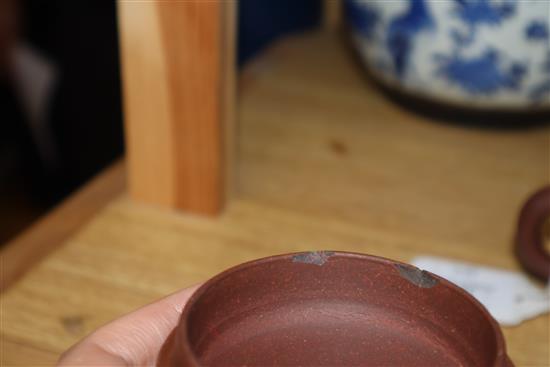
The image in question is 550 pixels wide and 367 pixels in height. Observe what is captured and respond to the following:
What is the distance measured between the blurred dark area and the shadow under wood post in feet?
1.33

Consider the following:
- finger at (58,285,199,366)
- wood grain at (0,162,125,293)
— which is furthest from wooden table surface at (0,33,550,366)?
finger at (58,285,199,366)

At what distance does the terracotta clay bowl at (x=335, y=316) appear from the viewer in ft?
1.23

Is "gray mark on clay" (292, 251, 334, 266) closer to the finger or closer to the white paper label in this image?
the finger

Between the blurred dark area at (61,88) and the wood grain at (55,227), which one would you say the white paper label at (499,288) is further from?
the blurred dark area at (61,88)

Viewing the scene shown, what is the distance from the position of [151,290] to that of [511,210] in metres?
0.34

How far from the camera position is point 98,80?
129cm

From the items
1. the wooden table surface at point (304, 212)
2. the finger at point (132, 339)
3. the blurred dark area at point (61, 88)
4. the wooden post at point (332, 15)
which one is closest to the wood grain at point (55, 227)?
the wooden table surface at point (304, 212)

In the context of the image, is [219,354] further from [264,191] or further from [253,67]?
[253,67]

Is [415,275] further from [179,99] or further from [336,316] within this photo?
[179,99]

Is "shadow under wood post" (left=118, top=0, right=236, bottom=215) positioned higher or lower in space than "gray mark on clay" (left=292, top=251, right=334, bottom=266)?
lower

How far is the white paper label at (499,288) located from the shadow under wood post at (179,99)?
0.19 meters

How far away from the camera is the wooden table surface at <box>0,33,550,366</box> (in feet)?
1.88

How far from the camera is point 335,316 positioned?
405 millimetres

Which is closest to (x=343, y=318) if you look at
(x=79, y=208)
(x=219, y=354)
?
(x=219, y=354)
